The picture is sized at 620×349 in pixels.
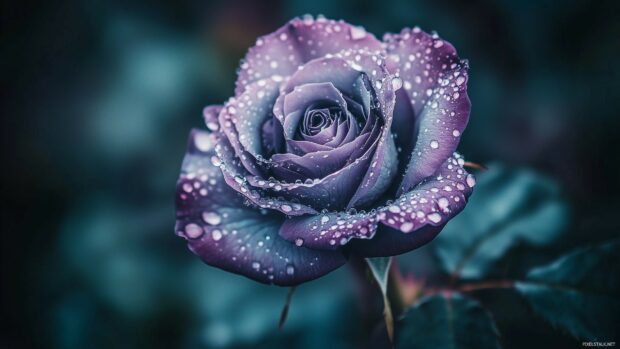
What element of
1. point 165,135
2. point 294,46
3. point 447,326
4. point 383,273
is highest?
point 294,46

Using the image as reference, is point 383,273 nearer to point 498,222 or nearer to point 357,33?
point 357,33

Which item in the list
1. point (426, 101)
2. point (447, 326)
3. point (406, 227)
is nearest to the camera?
point (406, 227)

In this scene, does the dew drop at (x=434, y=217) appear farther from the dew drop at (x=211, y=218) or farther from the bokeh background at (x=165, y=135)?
the bokeh background at (x=165, y=135)

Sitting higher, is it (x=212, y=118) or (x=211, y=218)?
(x=212, y=118)

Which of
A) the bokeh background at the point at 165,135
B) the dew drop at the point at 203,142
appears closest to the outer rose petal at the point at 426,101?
the dew drop at the point at 203,142

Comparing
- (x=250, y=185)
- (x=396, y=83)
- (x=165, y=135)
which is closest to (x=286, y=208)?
(x=250, y=185)
